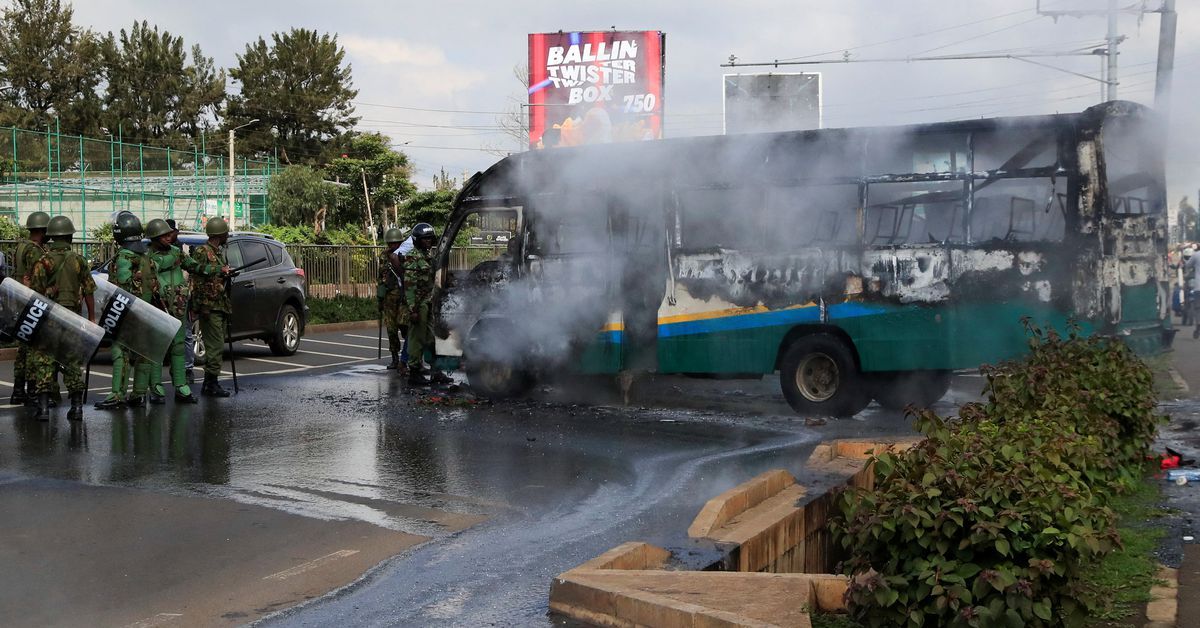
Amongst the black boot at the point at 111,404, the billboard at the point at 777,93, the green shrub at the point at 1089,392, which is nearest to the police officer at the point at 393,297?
the black boot at the point at 111,404

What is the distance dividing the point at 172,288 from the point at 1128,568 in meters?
9.02

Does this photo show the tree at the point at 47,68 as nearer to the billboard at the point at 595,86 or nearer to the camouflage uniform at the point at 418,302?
the billboard at the point at 595,86

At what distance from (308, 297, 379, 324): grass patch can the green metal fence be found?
748 cm

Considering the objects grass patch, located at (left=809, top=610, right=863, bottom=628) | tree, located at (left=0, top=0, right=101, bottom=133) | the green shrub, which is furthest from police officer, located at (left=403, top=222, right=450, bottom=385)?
tree, located at (left=0, top=0, right=101, bottom=133)

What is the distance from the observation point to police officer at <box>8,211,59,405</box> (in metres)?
10.2

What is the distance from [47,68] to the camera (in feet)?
176

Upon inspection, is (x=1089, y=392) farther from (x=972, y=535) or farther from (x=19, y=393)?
(x=19, y=393)

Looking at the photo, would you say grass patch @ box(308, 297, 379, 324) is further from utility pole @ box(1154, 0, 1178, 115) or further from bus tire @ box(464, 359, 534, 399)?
utility pole @ box(1154, 0, 1178, 115)

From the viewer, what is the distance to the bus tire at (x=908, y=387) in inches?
433

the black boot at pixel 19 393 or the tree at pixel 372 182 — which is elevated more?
the tree at pixel 372 182

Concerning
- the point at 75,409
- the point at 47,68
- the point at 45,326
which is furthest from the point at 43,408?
the point at 47,68

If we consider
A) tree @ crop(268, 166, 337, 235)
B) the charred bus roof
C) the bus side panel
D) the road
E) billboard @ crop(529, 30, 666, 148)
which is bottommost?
the road

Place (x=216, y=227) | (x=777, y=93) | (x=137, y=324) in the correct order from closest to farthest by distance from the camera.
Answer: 1. (x=137, y=324)
2. (x=216, y=227)
3. (x=777, y=93)

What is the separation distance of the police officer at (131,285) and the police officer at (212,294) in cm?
60
